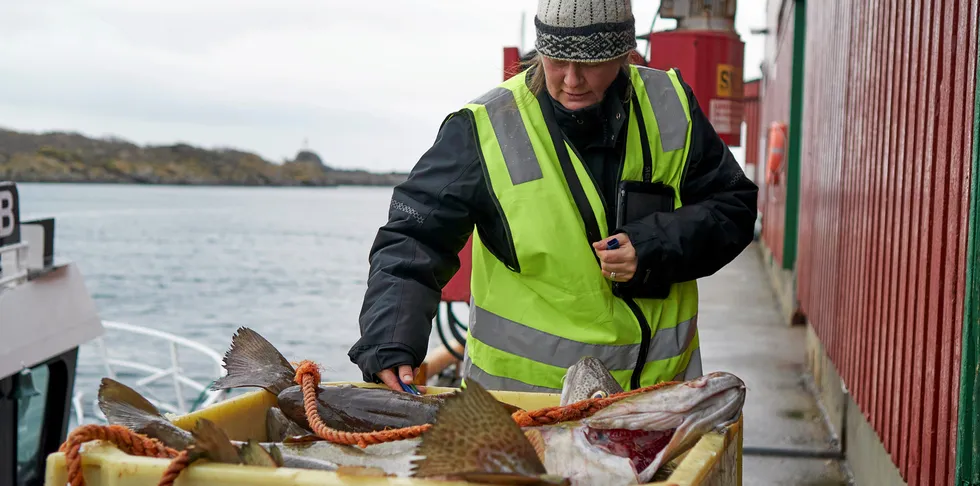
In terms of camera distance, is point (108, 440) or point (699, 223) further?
point (699, 223)

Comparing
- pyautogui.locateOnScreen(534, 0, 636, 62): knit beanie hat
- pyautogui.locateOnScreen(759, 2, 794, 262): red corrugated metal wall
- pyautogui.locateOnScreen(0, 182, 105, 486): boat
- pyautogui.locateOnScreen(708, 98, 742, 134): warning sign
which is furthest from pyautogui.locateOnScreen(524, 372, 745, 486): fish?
pyautogui.locateOnScreen(759, 2, 794, 262): red corrugated metal wall

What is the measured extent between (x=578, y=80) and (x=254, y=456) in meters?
1.47

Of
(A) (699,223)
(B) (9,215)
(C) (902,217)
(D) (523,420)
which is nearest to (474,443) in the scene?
(D) (523,420)

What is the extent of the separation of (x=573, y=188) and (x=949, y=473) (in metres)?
1.56

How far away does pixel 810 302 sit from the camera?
7.97 m

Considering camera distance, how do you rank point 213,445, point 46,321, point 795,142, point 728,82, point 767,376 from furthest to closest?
point 795,142 < point 46,321 < point 767,376 < point 728,82 < point 213,445

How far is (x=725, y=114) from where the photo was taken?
25.6 feet

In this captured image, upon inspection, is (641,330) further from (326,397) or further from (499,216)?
(326,397)

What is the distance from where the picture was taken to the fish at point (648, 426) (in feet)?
5.88

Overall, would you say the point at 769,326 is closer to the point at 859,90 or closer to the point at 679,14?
the point at 679,14

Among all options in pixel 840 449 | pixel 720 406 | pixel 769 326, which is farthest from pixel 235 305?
pixel 720 406

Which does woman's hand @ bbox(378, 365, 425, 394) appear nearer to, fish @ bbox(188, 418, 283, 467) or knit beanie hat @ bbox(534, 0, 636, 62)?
fish @ bbox(188, 418, 283, 467)

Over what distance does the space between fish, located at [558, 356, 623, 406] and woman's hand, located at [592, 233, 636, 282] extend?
348 millimetres

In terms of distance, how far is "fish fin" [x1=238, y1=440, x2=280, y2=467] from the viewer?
163cm
